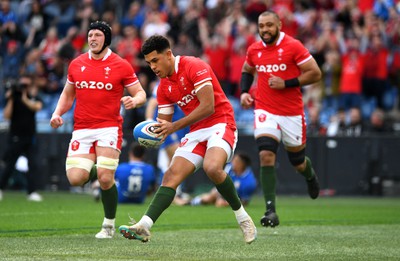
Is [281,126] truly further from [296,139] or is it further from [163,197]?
[163,197]

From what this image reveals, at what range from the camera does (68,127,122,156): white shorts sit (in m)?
11.4

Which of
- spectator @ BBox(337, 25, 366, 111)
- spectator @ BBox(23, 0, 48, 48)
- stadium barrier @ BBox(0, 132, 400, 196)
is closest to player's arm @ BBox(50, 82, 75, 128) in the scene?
stadium barrier @ BBox(0, 132, 400, 196)

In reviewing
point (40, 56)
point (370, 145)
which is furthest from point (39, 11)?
point (370, 145)

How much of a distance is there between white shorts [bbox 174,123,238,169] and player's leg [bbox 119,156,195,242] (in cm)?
11

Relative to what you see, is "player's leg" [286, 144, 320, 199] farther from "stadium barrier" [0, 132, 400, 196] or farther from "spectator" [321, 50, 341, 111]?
"spectator" [321, 50, 341, 111]

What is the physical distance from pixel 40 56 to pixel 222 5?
510 cm

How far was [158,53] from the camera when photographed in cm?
959

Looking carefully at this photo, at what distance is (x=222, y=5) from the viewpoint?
2503 centimetres

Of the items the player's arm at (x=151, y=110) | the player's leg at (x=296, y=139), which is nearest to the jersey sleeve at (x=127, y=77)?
the player's leg at (x=296, y=139)

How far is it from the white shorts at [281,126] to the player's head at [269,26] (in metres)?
0.98

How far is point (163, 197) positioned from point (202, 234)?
2.28 metres

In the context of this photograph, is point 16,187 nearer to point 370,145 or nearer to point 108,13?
point 108,13

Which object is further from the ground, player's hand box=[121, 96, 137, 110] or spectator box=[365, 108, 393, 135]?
player's hand box=[121, 96, 137, 110]

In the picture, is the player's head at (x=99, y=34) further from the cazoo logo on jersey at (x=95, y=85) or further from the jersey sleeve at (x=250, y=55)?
the jersey sleeve at (x=250, y=55)
